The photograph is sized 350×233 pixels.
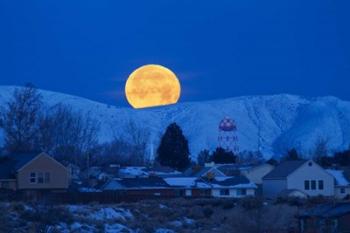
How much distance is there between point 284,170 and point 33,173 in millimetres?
27842

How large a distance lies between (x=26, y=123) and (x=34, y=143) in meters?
2.74

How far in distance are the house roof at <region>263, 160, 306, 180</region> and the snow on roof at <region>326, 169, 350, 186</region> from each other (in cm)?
378

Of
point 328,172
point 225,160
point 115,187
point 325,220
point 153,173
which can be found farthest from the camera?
point 225,160

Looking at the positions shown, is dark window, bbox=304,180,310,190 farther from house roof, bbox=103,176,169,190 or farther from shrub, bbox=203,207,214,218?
shrub, bbox=203,207,214,218

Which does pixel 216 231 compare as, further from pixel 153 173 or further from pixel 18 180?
pixel 153 173

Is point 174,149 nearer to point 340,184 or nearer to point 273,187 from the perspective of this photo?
point 273,187

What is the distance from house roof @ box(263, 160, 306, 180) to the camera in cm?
9912

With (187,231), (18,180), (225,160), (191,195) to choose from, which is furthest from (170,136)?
(187,231)

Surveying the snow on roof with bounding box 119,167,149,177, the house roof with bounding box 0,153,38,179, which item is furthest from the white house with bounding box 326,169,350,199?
the house roof with bounding box 0,153,38,179

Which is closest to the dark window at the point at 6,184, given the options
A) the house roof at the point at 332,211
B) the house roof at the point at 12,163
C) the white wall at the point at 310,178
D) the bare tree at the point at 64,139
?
the house roof at the point at 12,163

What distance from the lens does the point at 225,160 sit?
142 meters

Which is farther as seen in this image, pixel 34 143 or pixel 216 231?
pixel 34 143

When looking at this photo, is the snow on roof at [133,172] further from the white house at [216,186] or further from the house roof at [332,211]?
the house roof at [332,211]

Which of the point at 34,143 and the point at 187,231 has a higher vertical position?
the point at 34,143
